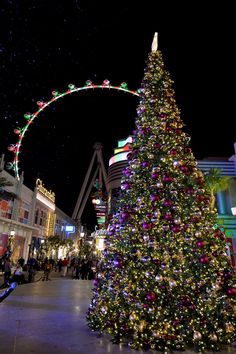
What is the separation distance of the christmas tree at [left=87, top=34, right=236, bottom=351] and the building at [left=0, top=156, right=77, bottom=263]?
14.5 m

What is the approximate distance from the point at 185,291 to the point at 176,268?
40 cm

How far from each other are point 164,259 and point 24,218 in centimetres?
2858

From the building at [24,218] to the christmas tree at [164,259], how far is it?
14.5 metres

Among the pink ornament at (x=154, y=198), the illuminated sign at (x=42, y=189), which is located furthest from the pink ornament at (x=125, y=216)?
the illuminated sign at (x=42, y=189)

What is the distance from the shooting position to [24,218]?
3050cm

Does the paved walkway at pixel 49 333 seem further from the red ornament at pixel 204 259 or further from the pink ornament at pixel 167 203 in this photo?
the pink ornament at pixel 167 203

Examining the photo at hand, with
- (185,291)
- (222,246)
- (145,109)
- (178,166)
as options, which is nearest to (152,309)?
(185,291)

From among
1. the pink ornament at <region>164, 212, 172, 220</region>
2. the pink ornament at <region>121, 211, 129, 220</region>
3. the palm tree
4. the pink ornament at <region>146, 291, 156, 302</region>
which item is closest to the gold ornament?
the pink ornament at <region>146, 291, 156, 302</region>

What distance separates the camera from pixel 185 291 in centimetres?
448

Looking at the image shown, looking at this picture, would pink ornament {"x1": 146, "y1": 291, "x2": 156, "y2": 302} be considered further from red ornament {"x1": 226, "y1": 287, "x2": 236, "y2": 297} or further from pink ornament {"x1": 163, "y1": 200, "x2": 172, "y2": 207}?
pink ornament {"x1": 163, "y1": 200, "x2": 172, "y2": 207}

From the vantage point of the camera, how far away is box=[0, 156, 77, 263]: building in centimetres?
2470

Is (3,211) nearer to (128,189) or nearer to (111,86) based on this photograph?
(111,86)

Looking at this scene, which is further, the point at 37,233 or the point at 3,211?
the point at 37,233

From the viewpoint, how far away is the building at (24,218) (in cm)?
2470
